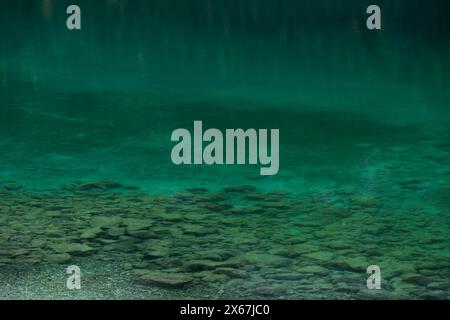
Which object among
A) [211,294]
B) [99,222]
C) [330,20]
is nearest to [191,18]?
[330,20]

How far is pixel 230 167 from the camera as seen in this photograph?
884 cm

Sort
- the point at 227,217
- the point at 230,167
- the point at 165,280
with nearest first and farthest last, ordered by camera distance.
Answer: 1. the point at 165,280
2. the point at 227,217
3. the point at 230,167

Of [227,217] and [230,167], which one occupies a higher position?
[230,167]

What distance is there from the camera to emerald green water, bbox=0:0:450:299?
19.6 ft

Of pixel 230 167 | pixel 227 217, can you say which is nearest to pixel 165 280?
pixel 227 217

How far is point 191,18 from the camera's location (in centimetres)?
1689

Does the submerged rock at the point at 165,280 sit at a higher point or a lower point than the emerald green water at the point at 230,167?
lower

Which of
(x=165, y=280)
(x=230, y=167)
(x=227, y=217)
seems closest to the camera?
(x=165, y=280)

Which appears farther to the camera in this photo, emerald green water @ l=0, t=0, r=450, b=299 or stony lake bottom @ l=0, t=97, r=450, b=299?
emerald green water @ l=0, t=0, r=450, b=299

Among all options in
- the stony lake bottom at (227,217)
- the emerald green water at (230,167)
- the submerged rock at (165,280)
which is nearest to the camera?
the submerged rock at (165,280)

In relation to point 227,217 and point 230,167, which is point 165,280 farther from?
point 230,167

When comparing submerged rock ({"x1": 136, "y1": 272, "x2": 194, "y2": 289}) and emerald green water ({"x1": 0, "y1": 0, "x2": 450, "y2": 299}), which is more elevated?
emerald green water ({"x1": 0, "y1": 0, "x2": 450, "y2": 299})

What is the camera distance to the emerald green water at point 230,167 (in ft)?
19.6
